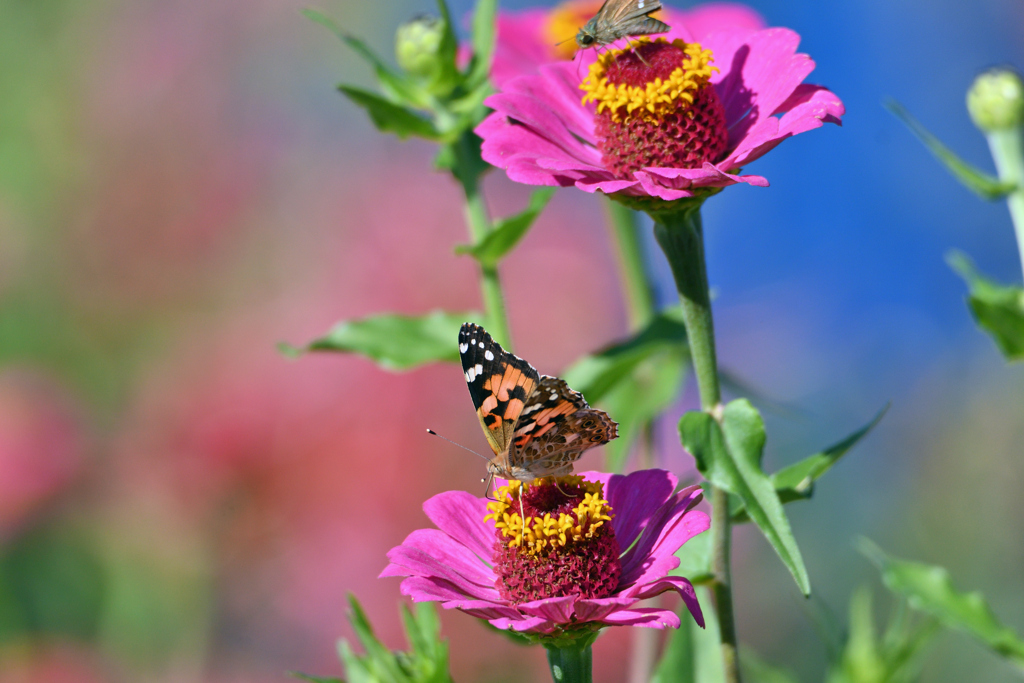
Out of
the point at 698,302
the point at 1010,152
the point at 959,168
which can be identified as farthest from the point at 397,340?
the point at 1010,152

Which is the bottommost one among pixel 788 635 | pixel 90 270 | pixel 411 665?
pixel 788 635

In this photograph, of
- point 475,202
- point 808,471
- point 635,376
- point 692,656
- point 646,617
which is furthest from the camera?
point 635,376

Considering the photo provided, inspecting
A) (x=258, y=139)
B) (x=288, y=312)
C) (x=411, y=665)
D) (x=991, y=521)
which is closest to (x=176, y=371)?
(x=288, y=312)

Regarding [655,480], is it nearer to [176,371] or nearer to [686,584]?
[686,584]

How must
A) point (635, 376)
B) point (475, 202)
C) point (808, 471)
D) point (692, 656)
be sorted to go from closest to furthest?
point (808, 471) < point (692, 656) < point (475, 202) < point (635, 376)

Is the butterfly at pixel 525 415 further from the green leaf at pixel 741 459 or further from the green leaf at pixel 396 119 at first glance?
the green leaf at pixel 396 119

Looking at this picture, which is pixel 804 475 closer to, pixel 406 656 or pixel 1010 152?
pixel 406 656

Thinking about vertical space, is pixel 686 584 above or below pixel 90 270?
below
